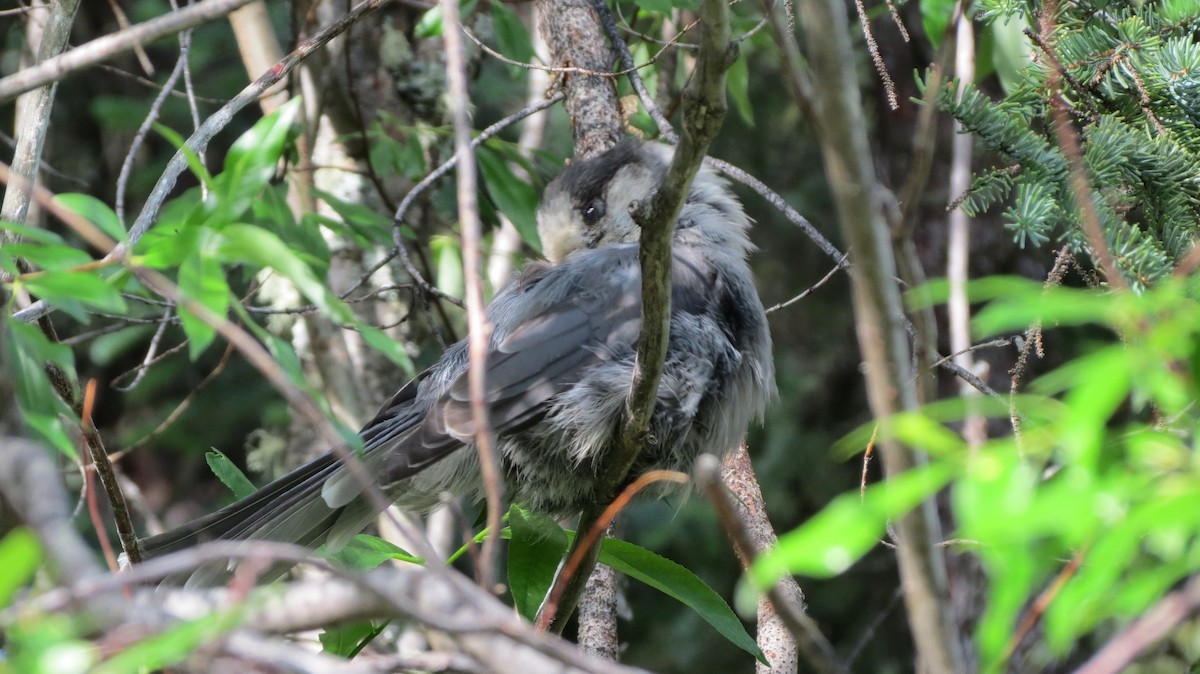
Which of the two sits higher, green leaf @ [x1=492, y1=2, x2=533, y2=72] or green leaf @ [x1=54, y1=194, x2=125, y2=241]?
green leaf @ [x1=492, y1=2, x2=533, y2=72]

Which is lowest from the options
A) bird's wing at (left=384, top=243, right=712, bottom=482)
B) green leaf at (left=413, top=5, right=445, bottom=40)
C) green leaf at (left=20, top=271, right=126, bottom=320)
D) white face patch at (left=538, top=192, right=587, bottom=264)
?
bird's wing at (left=384, top=243, right=712, bottom=482)

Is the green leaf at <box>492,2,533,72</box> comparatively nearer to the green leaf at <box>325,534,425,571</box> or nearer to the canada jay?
the canada jay

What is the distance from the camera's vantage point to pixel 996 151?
2150 millimetres

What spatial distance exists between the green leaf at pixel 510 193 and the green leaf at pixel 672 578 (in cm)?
133

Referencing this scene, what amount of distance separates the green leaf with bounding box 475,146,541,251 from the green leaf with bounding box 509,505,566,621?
133 centimetres

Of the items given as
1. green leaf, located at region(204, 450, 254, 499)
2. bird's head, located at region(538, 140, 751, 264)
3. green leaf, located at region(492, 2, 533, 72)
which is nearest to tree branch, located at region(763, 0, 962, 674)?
green leaf, located at region(204, 450, 254, 499)

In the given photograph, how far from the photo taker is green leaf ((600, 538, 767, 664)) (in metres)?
2.31

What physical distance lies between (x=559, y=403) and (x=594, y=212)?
76cm

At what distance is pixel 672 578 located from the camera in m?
2.34

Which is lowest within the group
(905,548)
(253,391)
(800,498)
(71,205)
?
(800,498)

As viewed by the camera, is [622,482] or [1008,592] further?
[622,482]

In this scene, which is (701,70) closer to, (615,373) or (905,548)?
(905,548)

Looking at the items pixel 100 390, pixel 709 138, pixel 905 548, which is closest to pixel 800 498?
pixel 100 390

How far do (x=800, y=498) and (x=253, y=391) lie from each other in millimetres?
2412
